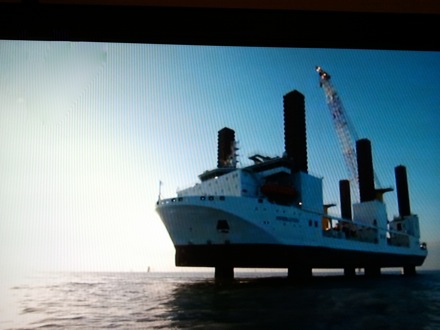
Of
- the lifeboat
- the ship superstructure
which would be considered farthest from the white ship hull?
the lifeboat

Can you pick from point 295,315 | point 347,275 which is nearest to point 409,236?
point 347,275

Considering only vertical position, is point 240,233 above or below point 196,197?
below

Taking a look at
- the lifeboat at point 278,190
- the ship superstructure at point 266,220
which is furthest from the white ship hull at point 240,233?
the lifeboat at point 278,190

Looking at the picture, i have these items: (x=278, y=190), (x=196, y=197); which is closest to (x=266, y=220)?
(x=278, y=190)

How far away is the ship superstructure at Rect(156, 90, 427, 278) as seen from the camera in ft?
61.6

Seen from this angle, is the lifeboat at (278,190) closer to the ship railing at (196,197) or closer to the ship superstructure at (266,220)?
the ship superstructure at (266,220)

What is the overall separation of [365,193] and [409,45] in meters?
34.1

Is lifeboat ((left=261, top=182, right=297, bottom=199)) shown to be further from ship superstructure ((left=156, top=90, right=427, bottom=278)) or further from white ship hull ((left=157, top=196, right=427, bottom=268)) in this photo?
white ship hull ((left=157, top=196, right=427, bottom=268))

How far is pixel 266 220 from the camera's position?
19.1 meters

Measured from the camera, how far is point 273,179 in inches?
927

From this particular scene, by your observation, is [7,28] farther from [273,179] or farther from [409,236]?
[409,236]

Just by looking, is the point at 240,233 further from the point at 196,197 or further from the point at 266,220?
the point at 196,197

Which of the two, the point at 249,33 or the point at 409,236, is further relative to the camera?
the point at 409,236

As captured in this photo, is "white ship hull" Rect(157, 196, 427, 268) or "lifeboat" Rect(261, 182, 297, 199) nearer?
"white ship hull" Rect(157, 196, 427, 268)
